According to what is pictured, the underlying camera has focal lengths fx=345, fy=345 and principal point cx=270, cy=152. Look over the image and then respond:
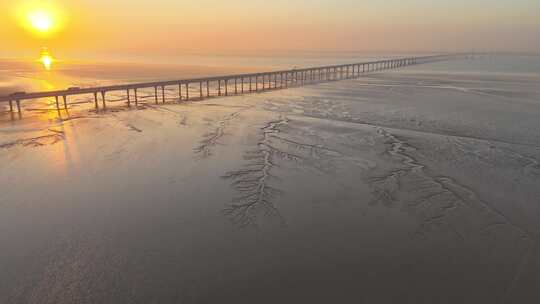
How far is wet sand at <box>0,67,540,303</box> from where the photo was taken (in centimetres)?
737

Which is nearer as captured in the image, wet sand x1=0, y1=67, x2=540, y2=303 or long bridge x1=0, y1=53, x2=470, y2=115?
wet sand x1=0, y1=67, x2=540, y2=303

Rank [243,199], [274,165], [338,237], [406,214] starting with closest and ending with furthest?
[338,237]
[406,214]
[243,199]
[274,165]

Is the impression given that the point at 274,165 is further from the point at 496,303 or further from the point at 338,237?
the point at 496,303

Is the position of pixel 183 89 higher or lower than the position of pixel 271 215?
higher

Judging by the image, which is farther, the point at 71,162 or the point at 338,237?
the point at 71,162

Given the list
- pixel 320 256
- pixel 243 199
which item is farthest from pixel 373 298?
pixel 243 199

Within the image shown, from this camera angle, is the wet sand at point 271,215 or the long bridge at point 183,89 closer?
the wet sand at point 271,215

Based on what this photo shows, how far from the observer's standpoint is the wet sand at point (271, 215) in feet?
24.2

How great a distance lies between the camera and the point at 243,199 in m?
11.4

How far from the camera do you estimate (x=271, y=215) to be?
1030 cm

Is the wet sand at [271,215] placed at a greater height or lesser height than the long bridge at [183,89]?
lesser

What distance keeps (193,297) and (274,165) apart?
808 cm

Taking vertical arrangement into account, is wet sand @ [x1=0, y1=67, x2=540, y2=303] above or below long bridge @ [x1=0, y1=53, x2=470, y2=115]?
below

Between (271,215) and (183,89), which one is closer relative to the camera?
(271,215)
